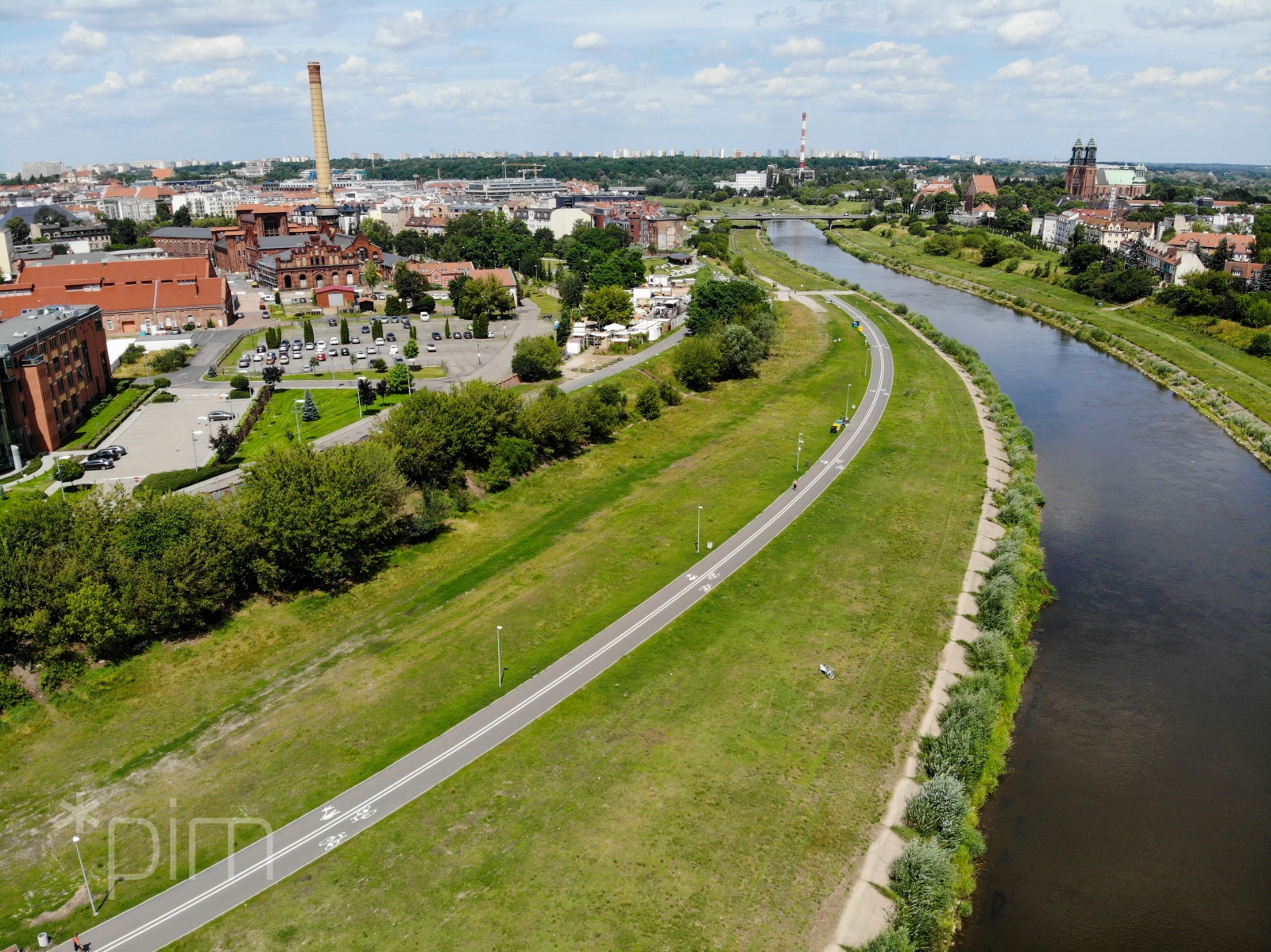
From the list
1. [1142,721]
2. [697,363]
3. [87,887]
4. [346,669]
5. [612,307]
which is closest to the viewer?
[87,887]

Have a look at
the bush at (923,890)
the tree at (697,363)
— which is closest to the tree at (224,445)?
the tree at (697,363)

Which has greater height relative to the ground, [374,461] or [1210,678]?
[374,461]

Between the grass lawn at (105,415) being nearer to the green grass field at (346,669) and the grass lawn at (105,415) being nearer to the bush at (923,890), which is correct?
the green grass field at (346,669)

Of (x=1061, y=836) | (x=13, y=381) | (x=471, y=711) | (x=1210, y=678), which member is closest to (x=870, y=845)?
(x=1061, y=836)

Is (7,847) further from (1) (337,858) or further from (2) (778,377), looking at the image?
(2) (778,377)

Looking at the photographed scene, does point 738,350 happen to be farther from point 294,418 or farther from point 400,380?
point 294,418

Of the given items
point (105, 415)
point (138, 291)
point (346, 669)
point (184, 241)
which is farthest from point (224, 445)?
point (184, 241)
